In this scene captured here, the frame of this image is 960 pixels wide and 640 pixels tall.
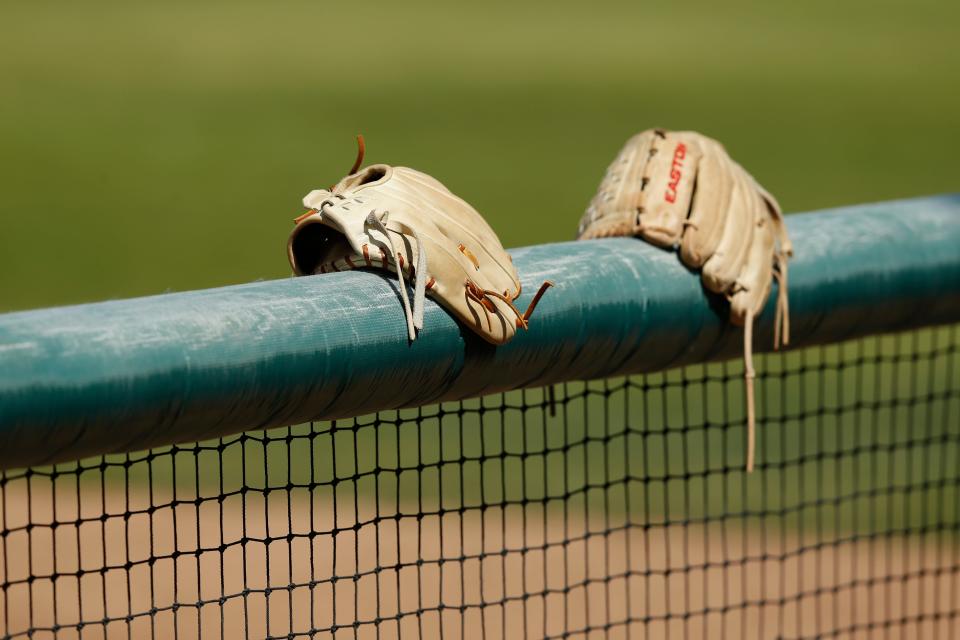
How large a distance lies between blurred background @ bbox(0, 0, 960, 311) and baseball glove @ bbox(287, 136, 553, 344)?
7.36 metres

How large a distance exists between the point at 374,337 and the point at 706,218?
0.62 metres

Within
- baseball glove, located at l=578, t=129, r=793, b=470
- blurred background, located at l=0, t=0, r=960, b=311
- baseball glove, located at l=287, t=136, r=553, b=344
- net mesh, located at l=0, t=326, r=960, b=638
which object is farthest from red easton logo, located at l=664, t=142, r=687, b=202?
blurred background, located at l=0, t=0, r=960, b=311

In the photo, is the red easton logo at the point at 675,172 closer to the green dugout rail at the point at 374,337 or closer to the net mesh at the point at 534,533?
the green dugout rail at the point at 374,337

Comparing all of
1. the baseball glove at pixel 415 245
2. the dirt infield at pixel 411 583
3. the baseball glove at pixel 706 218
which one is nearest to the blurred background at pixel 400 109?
the dirt infield at pixel 411 583

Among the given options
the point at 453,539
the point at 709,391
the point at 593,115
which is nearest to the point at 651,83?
the point at 593,115

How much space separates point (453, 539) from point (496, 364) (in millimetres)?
3453

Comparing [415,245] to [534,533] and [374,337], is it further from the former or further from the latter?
[534,533]

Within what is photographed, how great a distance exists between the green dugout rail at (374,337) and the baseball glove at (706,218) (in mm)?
25

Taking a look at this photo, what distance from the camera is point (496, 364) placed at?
1601 millimetres

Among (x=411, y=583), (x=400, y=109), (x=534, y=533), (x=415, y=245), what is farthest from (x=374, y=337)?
(x=400, y=109)

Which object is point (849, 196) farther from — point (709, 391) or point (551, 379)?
point (551, 379)

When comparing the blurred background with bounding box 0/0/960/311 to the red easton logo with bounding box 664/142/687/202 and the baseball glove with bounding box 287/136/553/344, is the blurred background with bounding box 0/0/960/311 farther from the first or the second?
the baseball glove with bounding box 287/136/553/344

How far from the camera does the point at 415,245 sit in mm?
1532

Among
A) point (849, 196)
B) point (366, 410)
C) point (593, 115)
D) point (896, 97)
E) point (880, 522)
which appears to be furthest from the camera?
point (896, 97)
